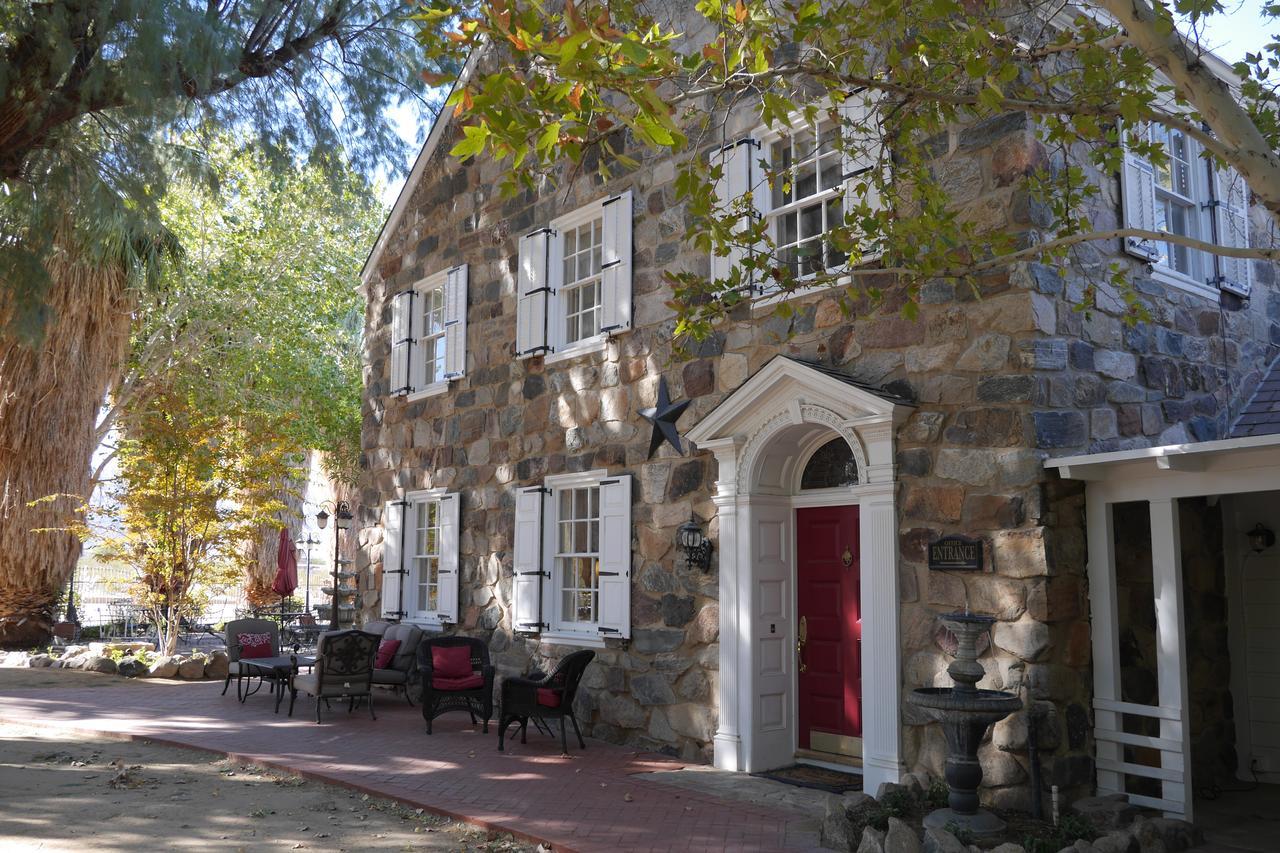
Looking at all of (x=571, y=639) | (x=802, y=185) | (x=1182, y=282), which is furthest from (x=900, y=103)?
(x=571, y=639)

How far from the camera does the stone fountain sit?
5.70m

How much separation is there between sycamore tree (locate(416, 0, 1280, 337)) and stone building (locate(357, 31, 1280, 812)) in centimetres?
27

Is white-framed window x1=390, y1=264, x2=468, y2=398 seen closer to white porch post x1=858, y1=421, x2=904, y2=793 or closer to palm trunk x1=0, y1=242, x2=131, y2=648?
palm trunk x1=0, y1=242, x2=131, y2=648

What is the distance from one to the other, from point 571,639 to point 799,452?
3.00 metres

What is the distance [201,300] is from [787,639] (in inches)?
606

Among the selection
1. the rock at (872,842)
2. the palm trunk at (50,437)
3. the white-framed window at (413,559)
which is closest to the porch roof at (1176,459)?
the rock at (872,842)

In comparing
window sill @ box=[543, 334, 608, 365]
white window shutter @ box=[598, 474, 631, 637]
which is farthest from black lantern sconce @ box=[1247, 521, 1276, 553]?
window sill @ box=[543, 334, 608, 365]

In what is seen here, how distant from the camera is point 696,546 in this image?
27.8 ft

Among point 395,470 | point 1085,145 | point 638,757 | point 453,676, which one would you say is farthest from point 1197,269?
point 395,470

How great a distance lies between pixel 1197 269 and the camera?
8281mm

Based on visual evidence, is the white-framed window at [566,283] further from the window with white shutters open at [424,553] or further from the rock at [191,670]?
the rock at [191,670]

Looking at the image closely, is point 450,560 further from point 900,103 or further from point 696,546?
point 900,103

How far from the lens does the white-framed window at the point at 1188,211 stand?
773cm

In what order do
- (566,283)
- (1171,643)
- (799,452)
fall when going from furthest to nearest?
(566,283) < (799,452) < (1171,643)
